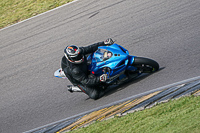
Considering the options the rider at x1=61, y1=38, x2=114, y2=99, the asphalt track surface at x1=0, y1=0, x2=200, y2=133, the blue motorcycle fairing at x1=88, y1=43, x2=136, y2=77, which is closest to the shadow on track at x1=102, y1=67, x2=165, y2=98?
the asphalt track surface at x1=0, y1=0, x2=200, y2=133

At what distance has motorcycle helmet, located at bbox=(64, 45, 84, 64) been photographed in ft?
23.7

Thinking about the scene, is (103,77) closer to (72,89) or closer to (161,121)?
(72,89)

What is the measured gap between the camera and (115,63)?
757cm

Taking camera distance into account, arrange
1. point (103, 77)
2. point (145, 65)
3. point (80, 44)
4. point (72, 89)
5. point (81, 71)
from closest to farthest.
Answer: point (103, 77) → point (81, 71) → point (145, 65) → point (72, 89) → point (80, 44)

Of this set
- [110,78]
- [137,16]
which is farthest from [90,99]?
[137,16]

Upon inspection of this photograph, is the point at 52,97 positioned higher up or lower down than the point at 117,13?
lower down

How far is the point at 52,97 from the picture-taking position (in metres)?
8.79

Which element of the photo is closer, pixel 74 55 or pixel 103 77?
pixel 74 55

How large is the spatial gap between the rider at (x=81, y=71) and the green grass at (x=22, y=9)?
672 centimetres

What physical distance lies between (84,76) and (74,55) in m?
0.64

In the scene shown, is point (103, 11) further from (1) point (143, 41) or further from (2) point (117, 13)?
(1) point (143, 41)

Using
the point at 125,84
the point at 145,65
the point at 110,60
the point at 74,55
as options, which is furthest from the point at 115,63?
the point at 74,55

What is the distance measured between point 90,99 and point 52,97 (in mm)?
1169

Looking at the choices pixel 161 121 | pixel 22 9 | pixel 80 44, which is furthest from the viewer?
pixel 22 9
